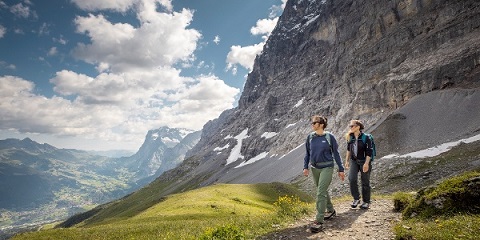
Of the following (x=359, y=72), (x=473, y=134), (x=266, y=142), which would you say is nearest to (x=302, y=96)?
(x=266, y=142)

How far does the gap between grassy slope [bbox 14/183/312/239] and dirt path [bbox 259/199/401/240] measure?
1364 millimetres

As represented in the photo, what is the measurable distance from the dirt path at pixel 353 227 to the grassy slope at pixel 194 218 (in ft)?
4.48

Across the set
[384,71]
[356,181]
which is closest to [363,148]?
[356,181]

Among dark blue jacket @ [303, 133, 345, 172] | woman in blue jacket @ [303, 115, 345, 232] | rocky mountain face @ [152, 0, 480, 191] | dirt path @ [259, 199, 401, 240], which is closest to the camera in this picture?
dirt path @ [259, 199, 401, 240]

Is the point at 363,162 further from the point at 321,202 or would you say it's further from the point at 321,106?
the point at 321,106

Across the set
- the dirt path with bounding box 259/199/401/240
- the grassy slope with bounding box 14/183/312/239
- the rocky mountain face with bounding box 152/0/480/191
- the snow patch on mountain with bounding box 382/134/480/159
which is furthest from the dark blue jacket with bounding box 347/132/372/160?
the rocky mountain face with bounding box 152/0/480/191

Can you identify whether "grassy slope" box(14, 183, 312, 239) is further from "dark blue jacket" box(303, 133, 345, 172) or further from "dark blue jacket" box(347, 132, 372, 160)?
"dark blue jacket" box(347, 132, 372, 160)

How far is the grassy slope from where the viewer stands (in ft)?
46.9

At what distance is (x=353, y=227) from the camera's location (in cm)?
1070

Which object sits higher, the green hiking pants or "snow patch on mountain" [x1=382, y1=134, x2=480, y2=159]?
the green hiking pants

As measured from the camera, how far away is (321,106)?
148m

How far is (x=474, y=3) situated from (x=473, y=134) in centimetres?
6165

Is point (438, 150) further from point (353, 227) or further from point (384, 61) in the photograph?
point (384, 61)

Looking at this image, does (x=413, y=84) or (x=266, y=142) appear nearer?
(x=413, y=84)
